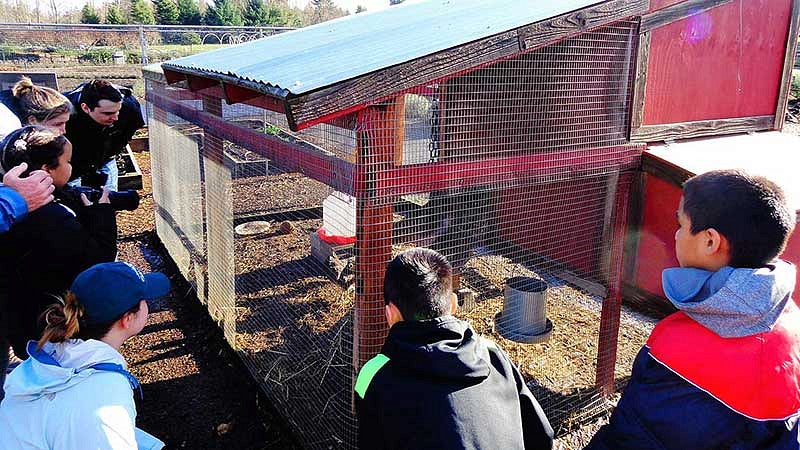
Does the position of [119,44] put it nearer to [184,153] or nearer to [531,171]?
[184,153]

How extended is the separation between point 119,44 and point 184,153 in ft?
89.2

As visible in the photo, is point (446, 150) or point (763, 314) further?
point (446, 150)

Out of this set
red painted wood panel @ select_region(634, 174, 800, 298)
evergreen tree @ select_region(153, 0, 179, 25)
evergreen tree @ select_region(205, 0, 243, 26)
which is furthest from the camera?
evergreen tree @ select_region(205, 0, 243, 26)

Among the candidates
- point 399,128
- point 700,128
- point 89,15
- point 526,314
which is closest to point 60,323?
point 399,128

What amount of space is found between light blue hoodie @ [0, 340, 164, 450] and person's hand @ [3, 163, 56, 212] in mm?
992

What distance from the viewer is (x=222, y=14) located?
136ft

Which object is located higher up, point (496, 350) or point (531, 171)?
point (531, 171)

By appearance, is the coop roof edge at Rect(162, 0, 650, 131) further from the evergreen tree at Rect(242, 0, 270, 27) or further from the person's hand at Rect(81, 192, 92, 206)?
the evergreen tree at Rect(242, 0, 270, 27)

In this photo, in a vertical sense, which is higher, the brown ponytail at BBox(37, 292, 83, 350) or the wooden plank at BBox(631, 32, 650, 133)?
the wooden plank at BBox(631, 32, 650, 133)

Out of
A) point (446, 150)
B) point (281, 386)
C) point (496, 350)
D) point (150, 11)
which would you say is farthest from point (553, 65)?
point (150, 11)

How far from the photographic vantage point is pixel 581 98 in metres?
3.38

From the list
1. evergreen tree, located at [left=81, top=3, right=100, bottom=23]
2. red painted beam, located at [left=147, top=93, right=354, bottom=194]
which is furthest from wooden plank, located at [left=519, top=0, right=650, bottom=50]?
evergreen tree, located at [left=81, top=3, right=100, bottom=23]

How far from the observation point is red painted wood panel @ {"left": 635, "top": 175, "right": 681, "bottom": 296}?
145 inches

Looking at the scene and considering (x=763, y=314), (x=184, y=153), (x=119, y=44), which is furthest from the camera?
(x=119, y=44)
